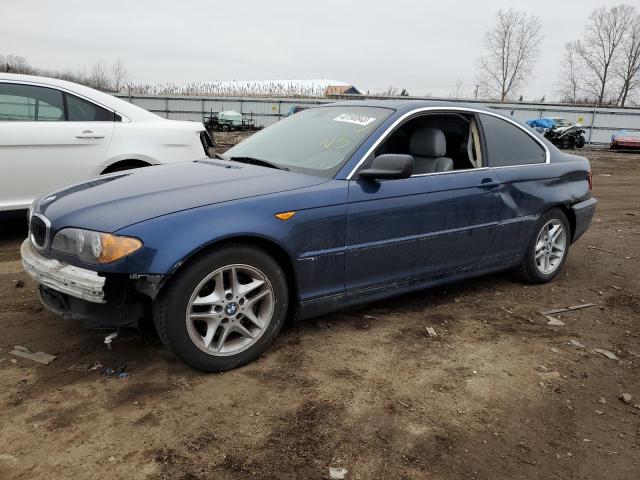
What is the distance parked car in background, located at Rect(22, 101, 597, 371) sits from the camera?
8.98 feet

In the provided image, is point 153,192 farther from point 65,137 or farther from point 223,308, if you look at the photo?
point 65,137

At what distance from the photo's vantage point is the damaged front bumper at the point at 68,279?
2660mm

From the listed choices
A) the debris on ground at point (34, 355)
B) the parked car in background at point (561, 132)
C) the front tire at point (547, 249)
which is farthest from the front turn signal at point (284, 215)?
the parked car in background at point (561, 132)

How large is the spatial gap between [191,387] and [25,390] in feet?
2.74

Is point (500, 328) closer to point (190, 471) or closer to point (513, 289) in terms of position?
point (513, 289)

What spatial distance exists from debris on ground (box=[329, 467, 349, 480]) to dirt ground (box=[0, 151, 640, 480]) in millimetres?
21

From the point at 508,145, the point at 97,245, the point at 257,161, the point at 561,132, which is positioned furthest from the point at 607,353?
the point at 561,132

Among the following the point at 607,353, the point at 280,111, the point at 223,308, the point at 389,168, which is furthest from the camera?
the point at 280,111

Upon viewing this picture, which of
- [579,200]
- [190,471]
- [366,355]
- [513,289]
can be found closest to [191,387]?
[190,471]

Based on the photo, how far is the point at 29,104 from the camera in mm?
5180

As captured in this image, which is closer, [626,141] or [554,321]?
[554,321]

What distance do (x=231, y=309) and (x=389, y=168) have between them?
128 cm

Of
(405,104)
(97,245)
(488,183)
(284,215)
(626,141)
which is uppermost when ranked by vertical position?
(626,141)

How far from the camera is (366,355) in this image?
3.26m
